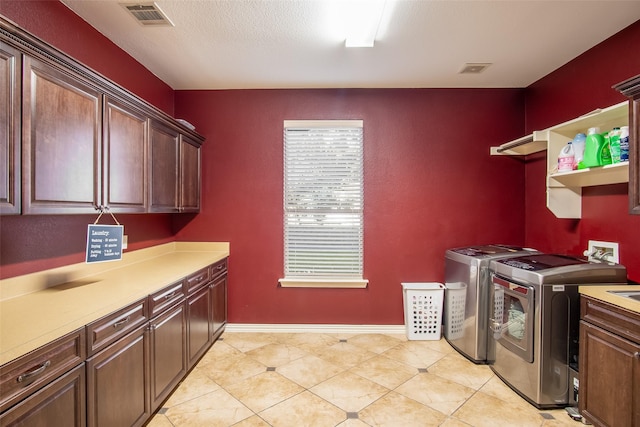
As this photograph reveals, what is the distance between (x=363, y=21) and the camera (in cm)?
203

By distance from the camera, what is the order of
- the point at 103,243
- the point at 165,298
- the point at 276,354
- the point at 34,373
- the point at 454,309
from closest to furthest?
the point at 34,373 → the point at 103,243 → the point at 165,298 → the point at 276,354 → the point at 454,309

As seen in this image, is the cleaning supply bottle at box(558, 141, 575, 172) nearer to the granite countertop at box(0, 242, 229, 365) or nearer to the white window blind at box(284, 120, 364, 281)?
the white window blind at box(284, 120, 364, 281)

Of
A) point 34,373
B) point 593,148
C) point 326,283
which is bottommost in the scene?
point 326,283

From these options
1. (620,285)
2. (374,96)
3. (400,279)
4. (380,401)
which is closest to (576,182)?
(620,285)

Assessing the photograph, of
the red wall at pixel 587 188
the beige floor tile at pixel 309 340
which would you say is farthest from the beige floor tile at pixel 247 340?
Answer: the red wall at pixel 587 188

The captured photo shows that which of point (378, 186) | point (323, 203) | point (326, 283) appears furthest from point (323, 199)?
point (326, 283)

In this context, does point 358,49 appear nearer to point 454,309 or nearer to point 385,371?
point 454,309

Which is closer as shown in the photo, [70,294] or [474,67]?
[70,294]

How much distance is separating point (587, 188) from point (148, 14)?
363cm

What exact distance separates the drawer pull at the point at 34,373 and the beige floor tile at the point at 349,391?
64.6 inches

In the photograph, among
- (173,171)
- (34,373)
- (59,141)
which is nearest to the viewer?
(34,373)

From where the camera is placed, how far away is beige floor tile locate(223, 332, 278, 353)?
290cm

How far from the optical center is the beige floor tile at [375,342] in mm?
2869

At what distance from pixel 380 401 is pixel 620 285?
1.82 m
